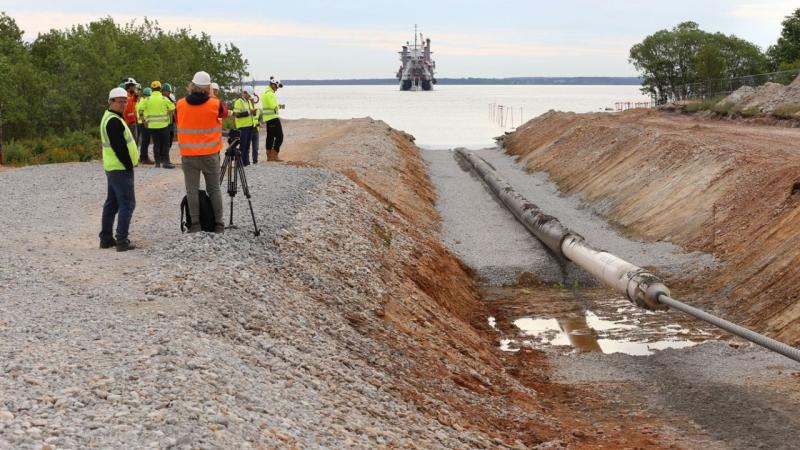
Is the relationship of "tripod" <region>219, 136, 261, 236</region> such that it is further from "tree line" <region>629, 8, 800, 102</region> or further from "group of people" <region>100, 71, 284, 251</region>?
"tree line" <region>629, 8, 800, 102</region>

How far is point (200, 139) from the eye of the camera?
14.0m

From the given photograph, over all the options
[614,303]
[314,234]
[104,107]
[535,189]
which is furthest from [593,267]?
[104,107]

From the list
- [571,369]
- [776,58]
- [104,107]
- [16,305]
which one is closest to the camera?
[16,305]

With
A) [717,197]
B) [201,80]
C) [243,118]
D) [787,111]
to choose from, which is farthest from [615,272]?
[787,111]

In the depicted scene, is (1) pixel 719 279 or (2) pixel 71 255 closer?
(2) pixel 71 255

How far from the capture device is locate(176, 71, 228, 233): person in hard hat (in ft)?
45.5

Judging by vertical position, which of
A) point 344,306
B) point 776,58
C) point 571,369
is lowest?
point 571,369

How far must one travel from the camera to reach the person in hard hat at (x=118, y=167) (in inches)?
545

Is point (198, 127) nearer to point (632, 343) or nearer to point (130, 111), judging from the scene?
point (632, 343)

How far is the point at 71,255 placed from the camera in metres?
13.6

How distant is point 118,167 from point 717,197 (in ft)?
49.7

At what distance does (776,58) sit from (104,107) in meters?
60.1

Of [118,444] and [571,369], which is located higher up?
[118,444]

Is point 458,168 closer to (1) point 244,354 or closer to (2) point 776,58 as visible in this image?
Result: (1) point 244,354
